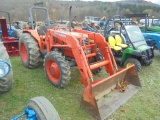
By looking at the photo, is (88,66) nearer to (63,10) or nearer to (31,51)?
(31,51)

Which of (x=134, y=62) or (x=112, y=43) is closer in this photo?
(x=134, y=62)

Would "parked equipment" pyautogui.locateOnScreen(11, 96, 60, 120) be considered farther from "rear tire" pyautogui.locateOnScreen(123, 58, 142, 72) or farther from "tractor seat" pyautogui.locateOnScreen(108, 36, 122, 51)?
"tractor seat" pyautogui.locateOnScreen(108, 36, 122, 51)

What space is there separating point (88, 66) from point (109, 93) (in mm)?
718

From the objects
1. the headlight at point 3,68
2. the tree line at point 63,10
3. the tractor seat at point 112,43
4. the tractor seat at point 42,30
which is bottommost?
the tractor seat at point 112,43

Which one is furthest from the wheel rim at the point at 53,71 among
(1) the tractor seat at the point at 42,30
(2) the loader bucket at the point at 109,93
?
(1) the tractor seat at the point at 42,30

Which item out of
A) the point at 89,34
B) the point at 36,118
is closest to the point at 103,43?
the point at 89,34

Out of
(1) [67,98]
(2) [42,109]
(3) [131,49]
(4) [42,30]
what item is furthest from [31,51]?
(2) [42,109]

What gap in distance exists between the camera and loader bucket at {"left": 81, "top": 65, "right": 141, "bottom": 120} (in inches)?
119

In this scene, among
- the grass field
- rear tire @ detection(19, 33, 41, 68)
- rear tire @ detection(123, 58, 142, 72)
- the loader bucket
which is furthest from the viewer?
rear tire @ detection(123, 58, 142, 72)

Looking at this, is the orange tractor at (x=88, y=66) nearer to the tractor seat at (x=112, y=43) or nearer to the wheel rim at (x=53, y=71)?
the wheel rim at (x=53, y=71)

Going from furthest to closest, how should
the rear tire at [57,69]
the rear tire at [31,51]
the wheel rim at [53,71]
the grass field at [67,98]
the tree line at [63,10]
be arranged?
the tree line at [63,10] → the rear tire at [31,51] → the wheel rim at [53,71] → the rear tire at [57,69] → the grass field at [67,98]

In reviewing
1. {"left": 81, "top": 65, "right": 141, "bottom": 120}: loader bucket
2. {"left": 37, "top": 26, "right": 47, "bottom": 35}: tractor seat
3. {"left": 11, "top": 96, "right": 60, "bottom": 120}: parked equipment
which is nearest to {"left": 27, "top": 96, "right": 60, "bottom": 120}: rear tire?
{"left": 11, "top": 96, "right": 60, "bottom": 120}: parked equipment

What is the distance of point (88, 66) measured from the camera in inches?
137

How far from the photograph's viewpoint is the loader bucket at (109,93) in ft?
9.95
